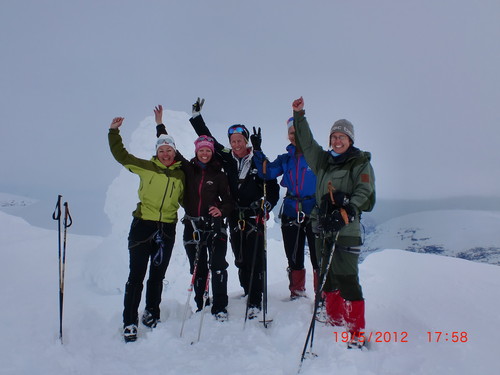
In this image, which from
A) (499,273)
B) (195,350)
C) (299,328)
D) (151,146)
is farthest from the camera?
(151,146)

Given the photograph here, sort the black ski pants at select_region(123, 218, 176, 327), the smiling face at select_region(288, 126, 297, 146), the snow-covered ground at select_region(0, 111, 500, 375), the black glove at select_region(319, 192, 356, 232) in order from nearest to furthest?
1. the snow-covered ground at select_region(0, 111, 500, 375)
2. the black glove at select_region(319, 192, 356, 232)
3. the black ski pants at select_region(123, 218, 176, 327)
4. the smiling face at select_region(288, 126, 297, 146)

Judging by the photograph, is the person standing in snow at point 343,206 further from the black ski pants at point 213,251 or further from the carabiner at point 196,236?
the carabiner at point 196,236

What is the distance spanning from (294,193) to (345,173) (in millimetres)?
1306

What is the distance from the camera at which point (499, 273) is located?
685 centimetres

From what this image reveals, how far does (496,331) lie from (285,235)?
3058 millimetres

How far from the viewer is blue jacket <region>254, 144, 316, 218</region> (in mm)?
4703

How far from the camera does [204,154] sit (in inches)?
180

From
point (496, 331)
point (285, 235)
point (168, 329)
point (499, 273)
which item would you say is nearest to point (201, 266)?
point (168, 329)

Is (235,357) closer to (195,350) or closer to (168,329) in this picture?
(195,350)

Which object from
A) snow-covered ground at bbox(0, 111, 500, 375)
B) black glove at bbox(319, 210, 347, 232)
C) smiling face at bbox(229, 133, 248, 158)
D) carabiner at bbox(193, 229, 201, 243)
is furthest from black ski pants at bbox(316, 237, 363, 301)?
smiling face at bbox(229, 133, 248, 158)

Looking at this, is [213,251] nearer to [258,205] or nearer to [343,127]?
[258,205]
